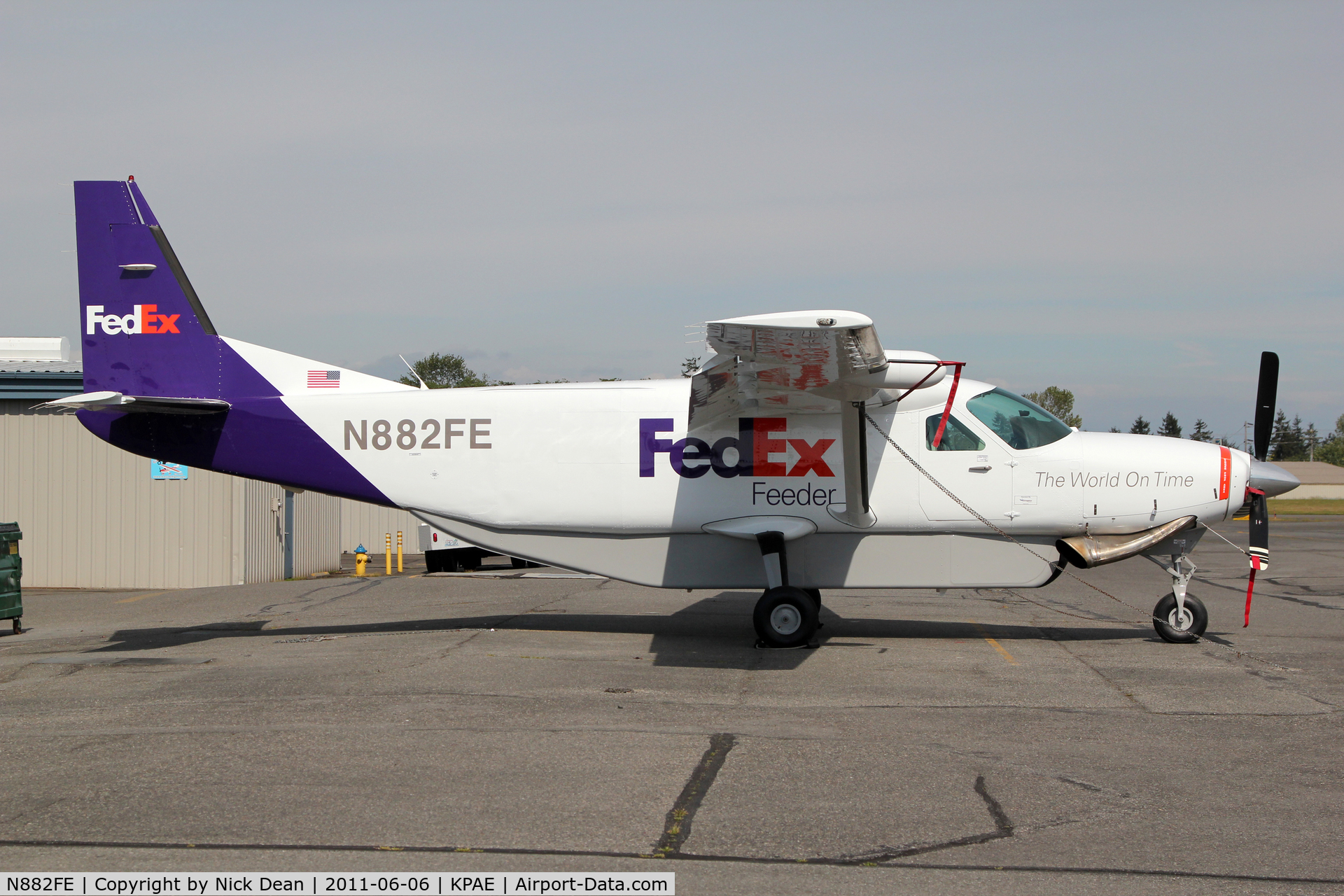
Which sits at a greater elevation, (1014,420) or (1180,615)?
(1014,420)

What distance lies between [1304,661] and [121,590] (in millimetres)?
19439

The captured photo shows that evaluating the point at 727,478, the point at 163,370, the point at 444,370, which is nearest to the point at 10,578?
the point at 163,370

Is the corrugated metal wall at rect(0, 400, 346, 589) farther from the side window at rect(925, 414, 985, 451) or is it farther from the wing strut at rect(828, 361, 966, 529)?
Answer: the side window at rect(925, 414, 985, 451)

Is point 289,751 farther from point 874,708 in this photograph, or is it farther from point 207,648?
point 207,648

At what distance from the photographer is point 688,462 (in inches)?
431

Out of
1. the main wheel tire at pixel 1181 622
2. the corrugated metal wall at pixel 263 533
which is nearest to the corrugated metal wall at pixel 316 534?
the corrugated metal wall at pixel 263 533

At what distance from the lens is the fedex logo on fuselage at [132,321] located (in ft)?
36.9

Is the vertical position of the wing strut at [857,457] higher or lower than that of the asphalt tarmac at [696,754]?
higher

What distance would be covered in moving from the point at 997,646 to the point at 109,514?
1718 centimetres

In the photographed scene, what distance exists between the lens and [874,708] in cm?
766

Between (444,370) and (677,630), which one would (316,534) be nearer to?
(677,630)

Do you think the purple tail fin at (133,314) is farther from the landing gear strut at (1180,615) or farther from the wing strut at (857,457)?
the landing gear strut at (1180,615)

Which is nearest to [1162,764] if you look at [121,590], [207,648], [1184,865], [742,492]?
[1184,865]

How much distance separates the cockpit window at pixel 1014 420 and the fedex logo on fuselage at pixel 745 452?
1705mm
